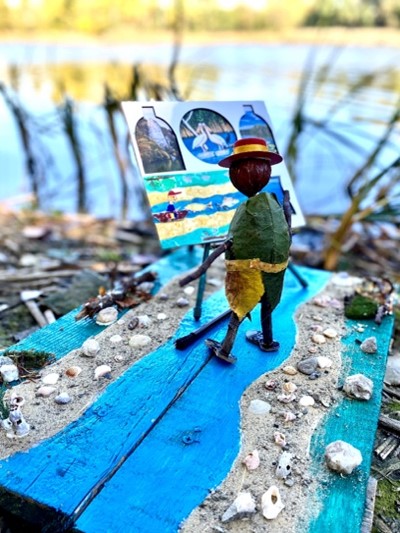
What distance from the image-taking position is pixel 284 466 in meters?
1.83

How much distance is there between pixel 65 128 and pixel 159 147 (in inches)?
152

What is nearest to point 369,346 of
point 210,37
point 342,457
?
point 342,457

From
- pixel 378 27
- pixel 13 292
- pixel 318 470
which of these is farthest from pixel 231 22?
pixel 318 470

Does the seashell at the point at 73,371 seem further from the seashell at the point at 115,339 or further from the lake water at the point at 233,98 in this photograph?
the lake water at the point at 233,98

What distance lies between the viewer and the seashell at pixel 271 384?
2.29 metres

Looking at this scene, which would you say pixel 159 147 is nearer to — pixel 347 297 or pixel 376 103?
pixel 347 297

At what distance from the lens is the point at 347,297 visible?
3.17 m

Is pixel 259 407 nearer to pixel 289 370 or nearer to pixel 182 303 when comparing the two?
pixel 289 370

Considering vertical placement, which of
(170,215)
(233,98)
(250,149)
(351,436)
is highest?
(233,98)

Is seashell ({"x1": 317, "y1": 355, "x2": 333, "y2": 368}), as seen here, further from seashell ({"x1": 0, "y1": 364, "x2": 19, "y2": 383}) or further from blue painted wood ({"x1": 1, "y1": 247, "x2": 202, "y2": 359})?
seashell ({"x1": 0, "y1": 364, "x2": 19, "y2": 383})

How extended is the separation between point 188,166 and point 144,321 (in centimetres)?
89

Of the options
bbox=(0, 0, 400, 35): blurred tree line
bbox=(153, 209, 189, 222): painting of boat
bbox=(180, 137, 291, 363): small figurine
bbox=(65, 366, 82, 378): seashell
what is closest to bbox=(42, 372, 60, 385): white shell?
bbox=(65, 366, 82, 378): seashell

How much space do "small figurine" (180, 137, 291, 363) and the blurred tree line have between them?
8182 mm

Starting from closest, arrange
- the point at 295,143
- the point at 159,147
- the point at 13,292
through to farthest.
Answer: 1. the point at 159,147
2. the point at 13,292
3. the point at 295,143
